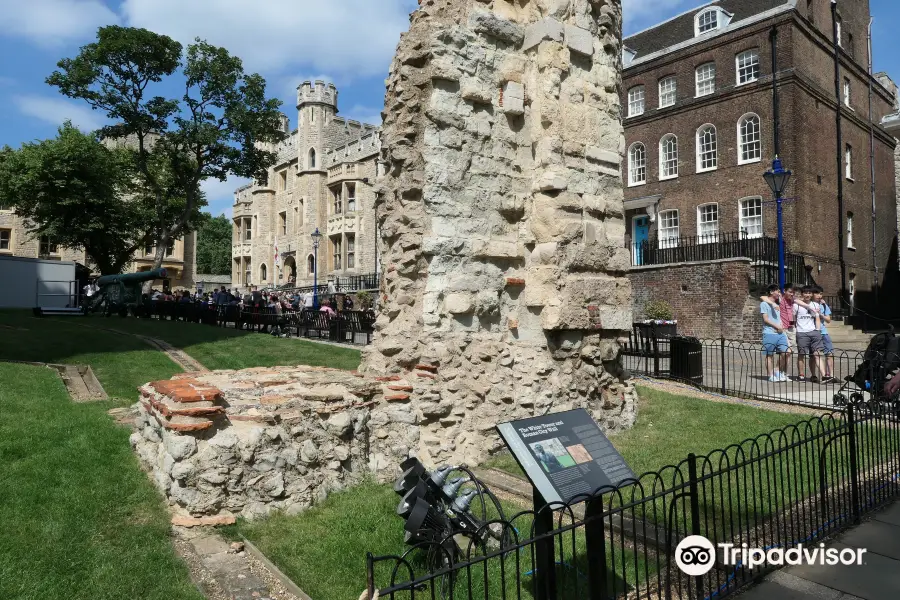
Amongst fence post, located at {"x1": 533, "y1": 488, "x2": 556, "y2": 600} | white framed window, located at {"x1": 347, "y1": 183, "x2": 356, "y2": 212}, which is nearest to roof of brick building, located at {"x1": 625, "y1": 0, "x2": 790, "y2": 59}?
white framed window, located at {"x1": 347, "y1": 183, "x2": 356, "y2": 212}

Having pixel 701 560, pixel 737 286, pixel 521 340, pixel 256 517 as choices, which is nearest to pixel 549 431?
pixel 701 560

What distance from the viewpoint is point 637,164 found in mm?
30984

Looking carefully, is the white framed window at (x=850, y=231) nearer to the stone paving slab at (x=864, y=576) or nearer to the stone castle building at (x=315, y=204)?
the stone castle building at (x=315, y=204)

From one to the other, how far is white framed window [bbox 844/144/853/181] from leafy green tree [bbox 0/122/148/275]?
119 ft

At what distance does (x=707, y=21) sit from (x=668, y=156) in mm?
6508

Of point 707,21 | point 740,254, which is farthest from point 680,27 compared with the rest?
point 740,254

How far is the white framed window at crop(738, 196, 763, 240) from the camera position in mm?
25719

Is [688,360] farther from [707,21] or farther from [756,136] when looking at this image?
[707,21]

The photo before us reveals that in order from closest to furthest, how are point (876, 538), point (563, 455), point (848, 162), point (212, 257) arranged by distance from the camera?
point (563, 455) → point (876, 538) → point (848, 162) → point (212, 257)

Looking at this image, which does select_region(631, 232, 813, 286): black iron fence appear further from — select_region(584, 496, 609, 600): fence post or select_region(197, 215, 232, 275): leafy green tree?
select_region(197, 215, 232, 275): leafy green tree

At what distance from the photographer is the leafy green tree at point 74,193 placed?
30391 millimetres

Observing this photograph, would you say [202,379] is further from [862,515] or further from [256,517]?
[862,515]

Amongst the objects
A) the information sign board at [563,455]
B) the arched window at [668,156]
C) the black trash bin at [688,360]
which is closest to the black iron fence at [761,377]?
the black trash bin at [688,360]

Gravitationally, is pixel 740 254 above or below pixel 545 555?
above
